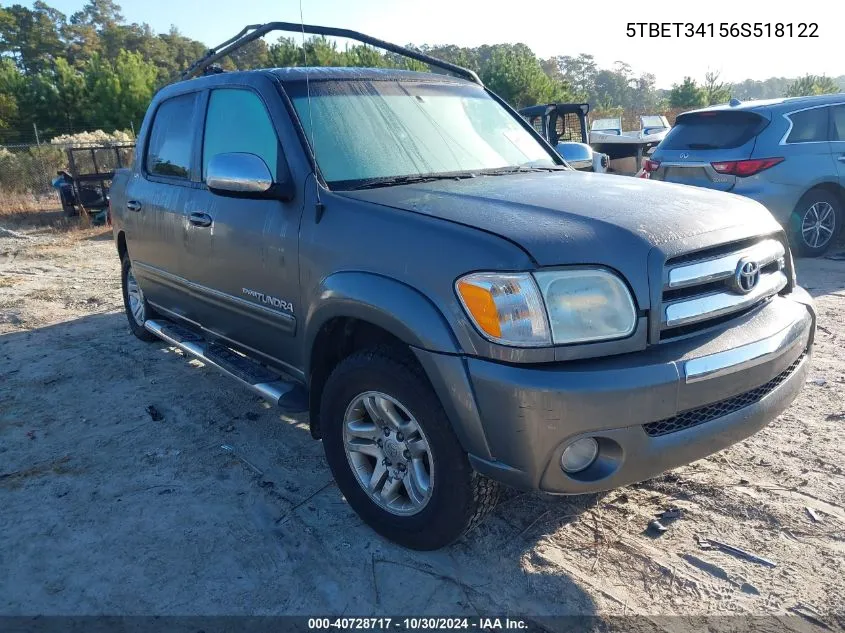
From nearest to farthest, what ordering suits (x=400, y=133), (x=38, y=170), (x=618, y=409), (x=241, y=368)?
1. (x=618, y=409)
2. (x=400, y=133)
3. (x=241, y=368)
4. (x=38, y=170)

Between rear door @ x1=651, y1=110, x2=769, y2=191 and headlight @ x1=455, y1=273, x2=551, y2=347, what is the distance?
5.82 meters

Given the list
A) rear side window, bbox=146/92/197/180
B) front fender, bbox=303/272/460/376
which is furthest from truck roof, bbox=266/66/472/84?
front fender, bbox=303/272/460/376

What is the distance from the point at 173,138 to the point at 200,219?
0.94m

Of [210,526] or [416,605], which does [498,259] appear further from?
[210,526]

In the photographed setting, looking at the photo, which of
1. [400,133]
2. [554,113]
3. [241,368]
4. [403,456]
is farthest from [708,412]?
[554,113]

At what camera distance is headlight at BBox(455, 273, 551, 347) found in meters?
2.25

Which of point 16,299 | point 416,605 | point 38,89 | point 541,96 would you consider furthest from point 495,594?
point 38,89

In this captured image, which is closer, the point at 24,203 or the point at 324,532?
the point at 324,532

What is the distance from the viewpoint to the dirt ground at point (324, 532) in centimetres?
253

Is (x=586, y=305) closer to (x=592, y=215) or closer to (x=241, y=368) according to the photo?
(x=592, y=215)

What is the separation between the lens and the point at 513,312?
2.25 meters

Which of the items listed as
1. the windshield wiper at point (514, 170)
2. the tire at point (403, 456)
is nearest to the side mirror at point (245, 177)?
the tire at point (403, 456)

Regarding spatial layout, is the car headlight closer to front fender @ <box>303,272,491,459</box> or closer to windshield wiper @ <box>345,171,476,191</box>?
front fender @ <box>303,272,491,459</box>

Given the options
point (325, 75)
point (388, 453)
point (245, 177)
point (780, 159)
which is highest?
point (325, 75)
